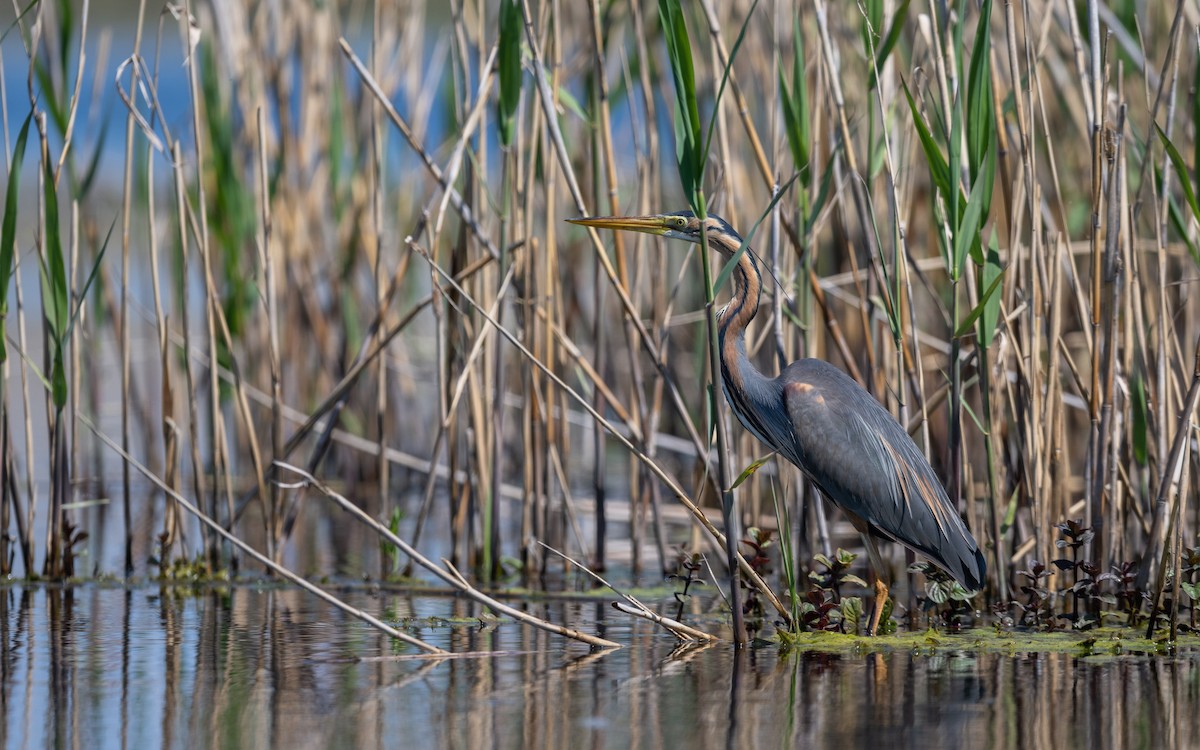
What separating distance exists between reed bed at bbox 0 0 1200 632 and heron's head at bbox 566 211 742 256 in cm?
22

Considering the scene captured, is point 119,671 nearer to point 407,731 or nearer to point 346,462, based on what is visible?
point 407,731

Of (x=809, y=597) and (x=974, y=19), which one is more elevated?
(x=974, y=19)

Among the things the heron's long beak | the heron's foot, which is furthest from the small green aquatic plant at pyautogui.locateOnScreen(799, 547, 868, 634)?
the heron's long beak

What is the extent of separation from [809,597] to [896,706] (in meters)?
0.71

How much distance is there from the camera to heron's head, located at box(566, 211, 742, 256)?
391 centimetres

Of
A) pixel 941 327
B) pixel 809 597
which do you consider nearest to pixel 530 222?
pixel 809 597

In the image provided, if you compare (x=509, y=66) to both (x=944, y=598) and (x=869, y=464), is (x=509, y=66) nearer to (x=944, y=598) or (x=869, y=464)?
(x=869, y=464)

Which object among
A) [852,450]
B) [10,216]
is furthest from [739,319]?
Answer: [10,216]

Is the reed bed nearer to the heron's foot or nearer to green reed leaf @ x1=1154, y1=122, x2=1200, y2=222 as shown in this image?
green reed leaf @ x1=1154, y1=122, x2=1200, y2=222

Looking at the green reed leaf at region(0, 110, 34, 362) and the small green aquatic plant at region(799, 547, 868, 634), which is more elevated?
the green reed leaf at region(0, 110, 34, 362)

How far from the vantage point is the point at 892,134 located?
15.3ft

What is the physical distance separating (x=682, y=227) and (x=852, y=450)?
0.79 m

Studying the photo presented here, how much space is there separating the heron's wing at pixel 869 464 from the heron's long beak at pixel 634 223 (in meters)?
0.59

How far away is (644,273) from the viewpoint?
5039 mm
